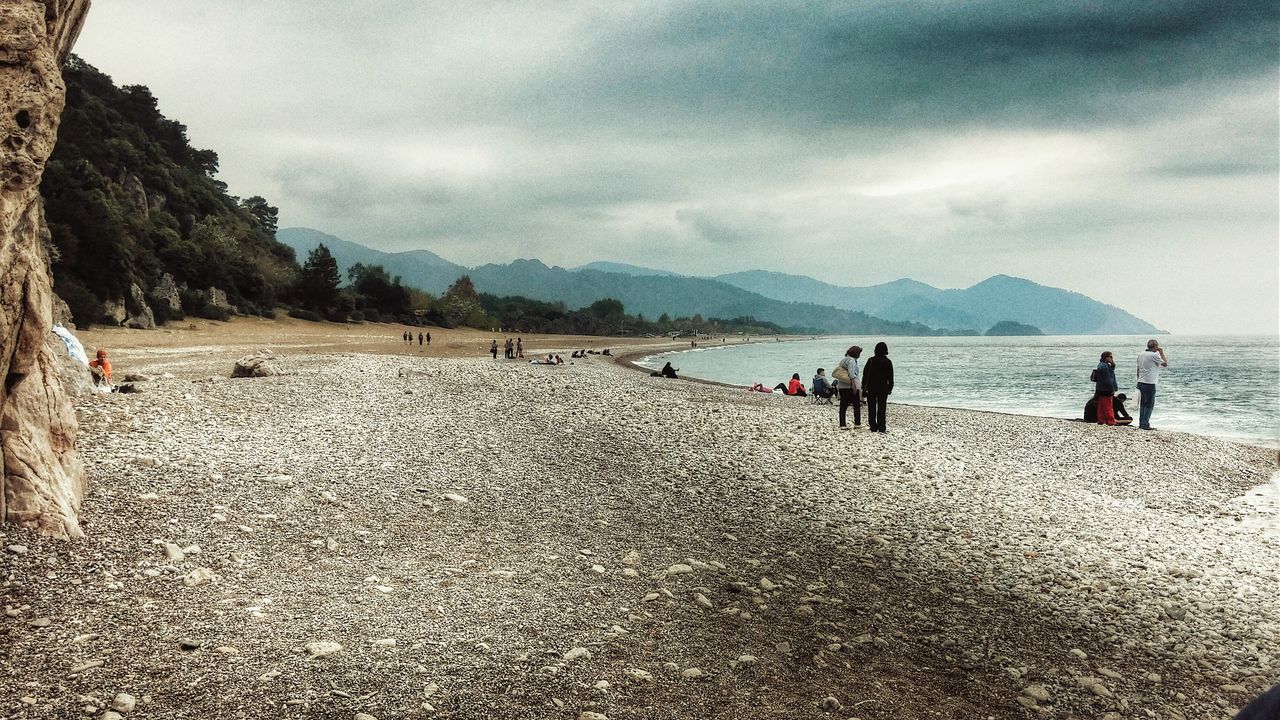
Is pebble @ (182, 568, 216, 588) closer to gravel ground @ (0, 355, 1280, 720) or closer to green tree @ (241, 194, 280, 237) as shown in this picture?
gravel ground @ (0, 355, 1280, 720)

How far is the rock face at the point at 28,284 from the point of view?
640 cm

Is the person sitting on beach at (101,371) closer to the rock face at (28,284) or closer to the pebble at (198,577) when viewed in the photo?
the rock face at (28,284)

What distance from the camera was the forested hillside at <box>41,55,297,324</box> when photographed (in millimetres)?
45875

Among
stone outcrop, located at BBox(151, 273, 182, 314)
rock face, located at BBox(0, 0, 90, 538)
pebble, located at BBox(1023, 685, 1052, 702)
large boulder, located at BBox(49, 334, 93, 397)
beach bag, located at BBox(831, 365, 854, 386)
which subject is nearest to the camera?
pebble, located at BBox(1023, 685, 1052, 702)

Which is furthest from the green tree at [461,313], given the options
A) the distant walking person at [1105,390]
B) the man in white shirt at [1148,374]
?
the man in white shirt at [1148,374]

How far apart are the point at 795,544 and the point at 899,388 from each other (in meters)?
42.7

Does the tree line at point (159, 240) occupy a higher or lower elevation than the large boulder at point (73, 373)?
higher

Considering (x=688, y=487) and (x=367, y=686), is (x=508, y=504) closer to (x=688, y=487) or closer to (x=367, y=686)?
(x=688, y=487)

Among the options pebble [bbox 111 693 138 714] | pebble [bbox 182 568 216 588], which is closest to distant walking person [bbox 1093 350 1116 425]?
pebble [bbox 182 568 216 588]

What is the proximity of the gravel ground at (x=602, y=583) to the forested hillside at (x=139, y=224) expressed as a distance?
4241cm

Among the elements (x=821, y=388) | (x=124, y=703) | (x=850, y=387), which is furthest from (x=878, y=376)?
(x=124, y=703)

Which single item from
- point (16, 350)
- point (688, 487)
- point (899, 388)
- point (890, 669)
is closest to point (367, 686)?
point (890, 669)

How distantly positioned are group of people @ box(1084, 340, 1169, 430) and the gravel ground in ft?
22.7

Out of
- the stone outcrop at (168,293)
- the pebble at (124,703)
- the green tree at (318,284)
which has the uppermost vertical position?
the green tree at (318,284)
